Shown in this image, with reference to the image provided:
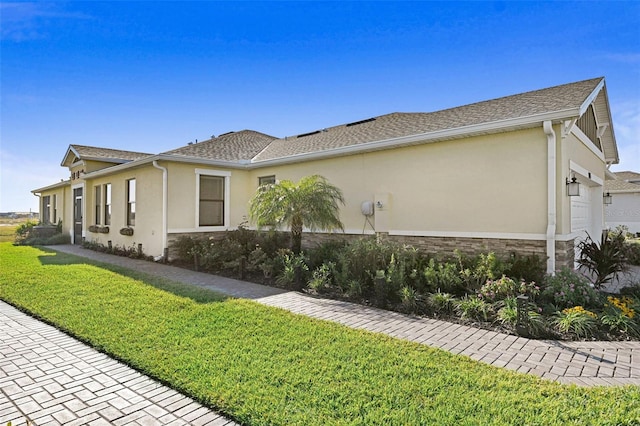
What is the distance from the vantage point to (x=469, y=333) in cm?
488

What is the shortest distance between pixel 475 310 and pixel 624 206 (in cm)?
2371

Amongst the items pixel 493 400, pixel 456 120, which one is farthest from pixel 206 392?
pixel 456 120

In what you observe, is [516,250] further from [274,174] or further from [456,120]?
[274,174]

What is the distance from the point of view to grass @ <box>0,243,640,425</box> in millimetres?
2758

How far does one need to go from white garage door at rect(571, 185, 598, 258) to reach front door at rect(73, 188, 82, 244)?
70.7 ft

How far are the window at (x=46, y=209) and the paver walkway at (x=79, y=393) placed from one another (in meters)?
23.5

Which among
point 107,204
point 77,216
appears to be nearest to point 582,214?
point 107,204

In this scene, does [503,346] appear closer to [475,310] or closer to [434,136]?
[475,310]

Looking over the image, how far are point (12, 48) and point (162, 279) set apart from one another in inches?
348

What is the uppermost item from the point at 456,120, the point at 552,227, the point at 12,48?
the point at 12,48

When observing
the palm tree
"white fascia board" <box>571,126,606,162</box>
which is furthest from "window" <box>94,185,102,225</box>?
"white fascia board" <box>571,126,606,162</box>

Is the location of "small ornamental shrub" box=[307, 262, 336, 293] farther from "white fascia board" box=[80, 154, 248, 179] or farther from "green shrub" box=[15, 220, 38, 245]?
"green shrub" box=[15, 220, 38, 245]

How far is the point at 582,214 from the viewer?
1016 centimetres

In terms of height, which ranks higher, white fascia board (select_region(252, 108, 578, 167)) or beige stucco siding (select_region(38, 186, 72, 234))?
white fascia board (select_region(252, 108, 578, 167))
